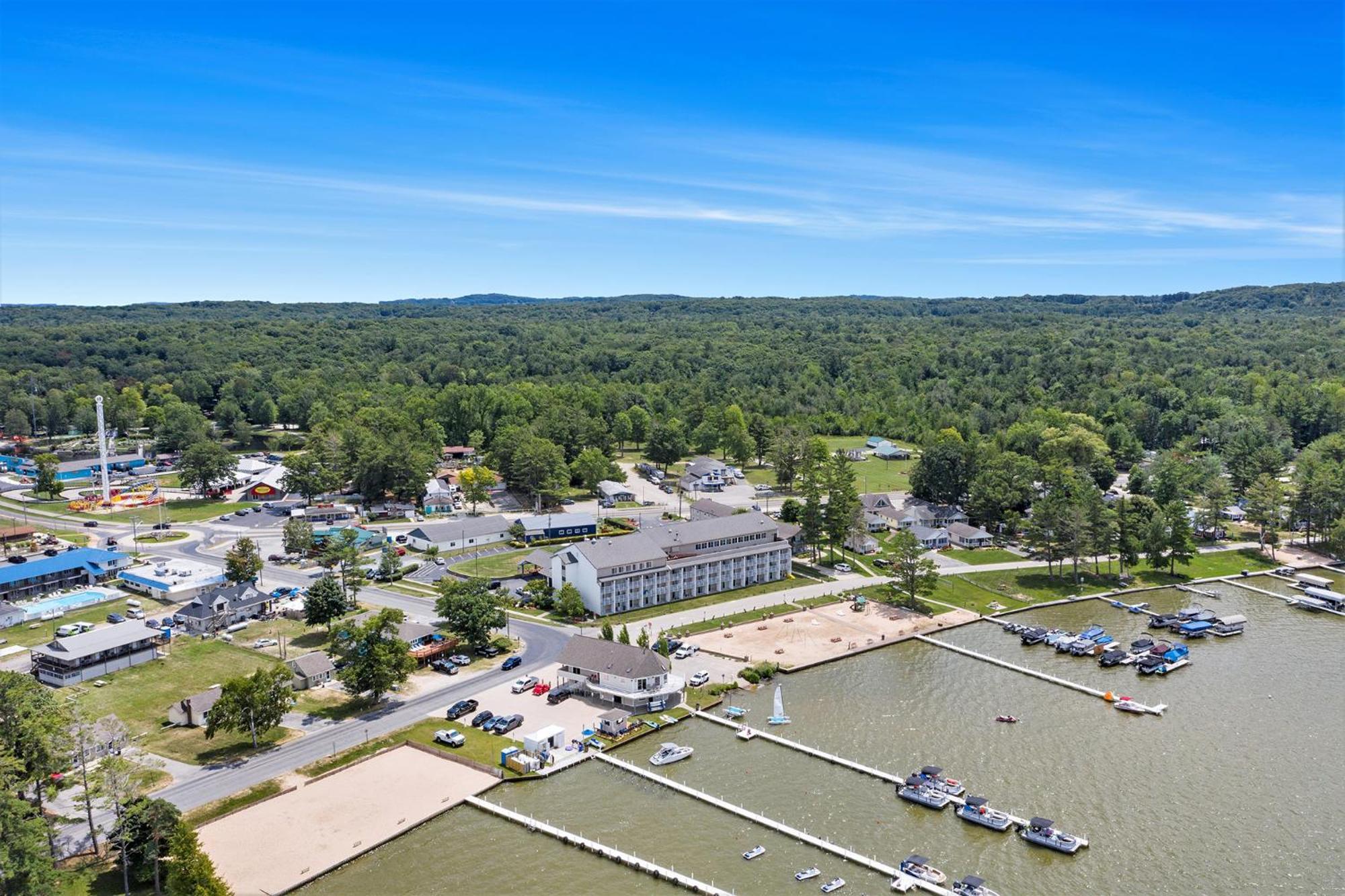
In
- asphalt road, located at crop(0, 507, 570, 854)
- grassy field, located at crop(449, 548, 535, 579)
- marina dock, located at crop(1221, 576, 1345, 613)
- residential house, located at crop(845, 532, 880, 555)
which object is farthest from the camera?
residential house, located at crop(845, 532, 880, 555)

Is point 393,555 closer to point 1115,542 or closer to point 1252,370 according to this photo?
point 1115,542

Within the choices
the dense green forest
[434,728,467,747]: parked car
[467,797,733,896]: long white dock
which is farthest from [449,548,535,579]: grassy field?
[467,797,733,896]: long white dock

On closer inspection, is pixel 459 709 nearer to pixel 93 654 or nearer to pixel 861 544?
pixel 93 654

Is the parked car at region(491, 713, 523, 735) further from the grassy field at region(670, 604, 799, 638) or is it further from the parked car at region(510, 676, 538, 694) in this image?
the grassy field at region(670, 604, 799, 638)

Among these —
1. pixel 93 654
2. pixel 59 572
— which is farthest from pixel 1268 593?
pixel 59 572

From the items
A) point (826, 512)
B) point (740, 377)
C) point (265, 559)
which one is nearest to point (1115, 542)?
point (826, 512)
